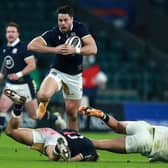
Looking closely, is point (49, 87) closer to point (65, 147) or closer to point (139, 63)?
point (65, 147)

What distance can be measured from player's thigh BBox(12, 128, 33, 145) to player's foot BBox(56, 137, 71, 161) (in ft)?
2.62

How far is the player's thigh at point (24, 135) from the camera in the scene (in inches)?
539

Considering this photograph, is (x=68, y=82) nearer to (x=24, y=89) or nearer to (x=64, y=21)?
(x=64, y=21)

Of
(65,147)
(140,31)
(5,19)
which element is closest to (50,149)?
(65,147)

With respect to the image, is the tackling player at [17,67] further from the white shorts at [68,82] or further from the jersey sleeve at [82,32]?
the jersey sleeve at [82,32]

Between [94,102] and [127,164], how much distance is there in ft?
37.2

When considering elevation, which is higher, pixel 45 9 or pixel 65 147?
pixel 45 9

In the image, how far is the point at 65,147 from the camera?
1292 cm

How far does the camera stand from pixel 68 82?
1644 centimetres

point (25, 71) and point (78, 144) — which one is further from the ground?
point (25, 71)

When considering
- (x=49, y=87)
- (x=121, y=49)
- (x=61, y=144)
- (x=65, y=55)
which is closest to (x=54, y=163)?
(x=61, y=144)

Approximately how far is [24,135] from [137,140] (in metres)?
1.80

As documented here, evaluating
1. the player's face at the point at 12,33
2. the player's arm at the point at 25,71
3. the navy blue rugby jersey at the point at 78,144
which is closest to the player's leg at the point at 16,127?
the navy blue rugby jersey at the point at 78,144

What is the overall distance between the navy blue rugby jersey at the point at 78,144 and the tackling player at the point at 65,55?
2577 millimetres
